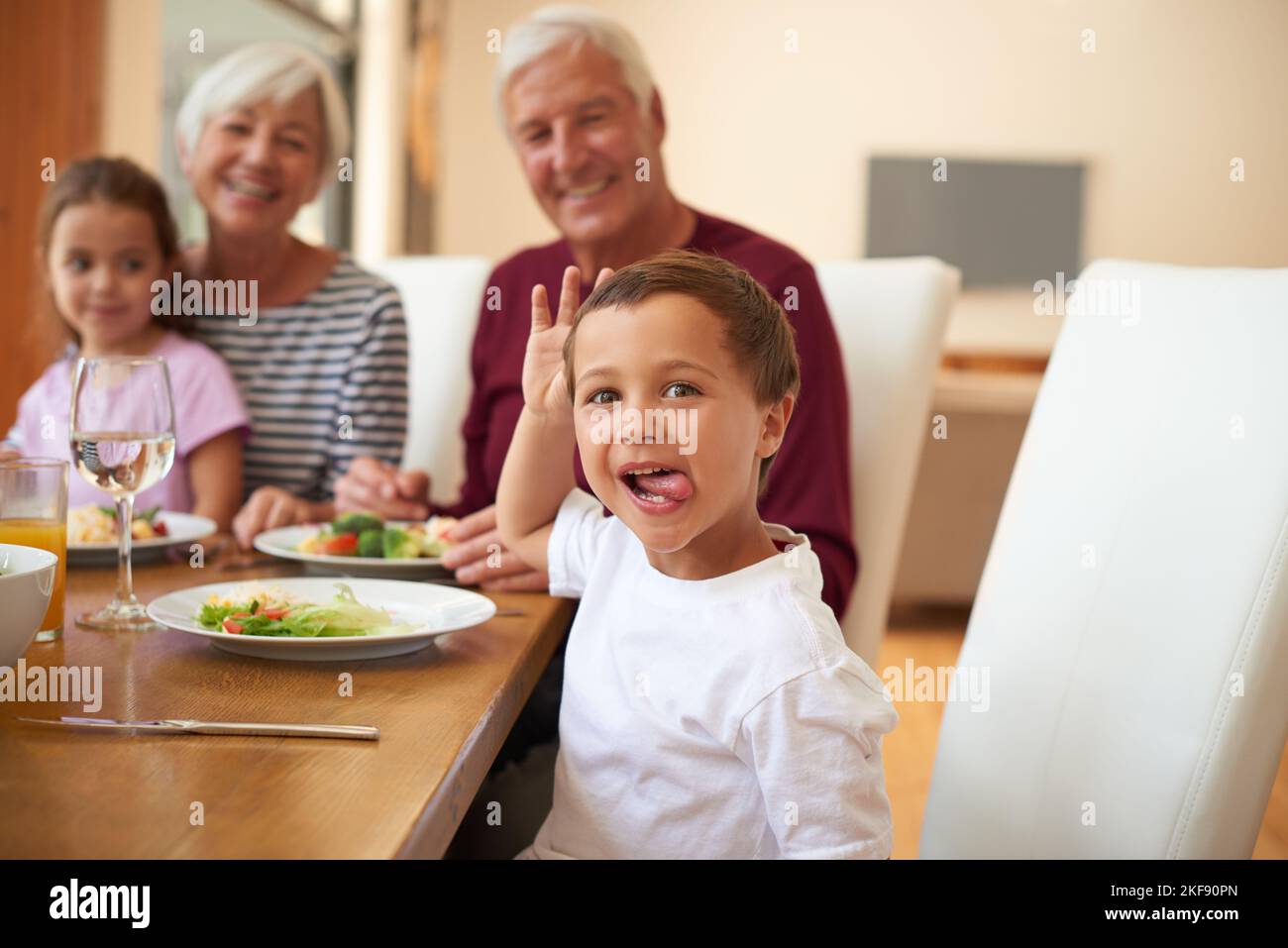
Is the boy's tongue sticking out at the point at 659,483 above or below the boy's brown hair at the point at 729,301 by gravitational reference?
below

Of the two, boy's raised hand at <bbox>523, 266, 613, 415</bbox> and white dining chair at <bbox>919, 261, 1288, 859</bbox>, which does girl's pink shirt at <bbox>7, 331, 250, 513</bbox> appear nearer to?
boy's raised hand at <bbox>523, 266, 613, 415</bbox>

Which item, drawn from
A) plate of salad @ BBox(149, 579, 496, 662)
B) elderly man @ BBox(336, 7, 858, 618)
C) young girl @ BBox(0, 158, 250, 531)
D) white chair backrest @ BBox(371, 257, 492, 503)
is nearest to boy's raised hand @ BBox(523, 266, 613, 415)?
plate of salad @ BBox(149, 579, 496, 662)

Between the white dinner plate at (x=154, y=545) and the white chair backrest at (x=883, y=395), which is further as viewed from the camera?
the white chair backrest at (x=883, y=395)

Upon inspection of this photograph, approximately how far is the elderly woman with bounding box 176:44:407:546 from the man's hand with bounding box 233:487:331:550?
297 millimetres

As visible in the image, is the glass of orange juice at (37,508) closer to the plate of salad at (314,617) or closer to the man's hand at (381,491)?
the plate of salad at (314,617)

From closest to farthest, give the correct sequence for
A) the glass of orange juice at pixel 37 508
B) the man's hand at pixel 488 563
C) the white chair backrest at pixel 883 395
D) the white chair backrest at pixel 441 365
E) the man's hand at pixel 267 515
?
the glass of orange juice at pixel 37 508 < the man's hand at pixel 488 563 < the man's hand at pixel 267 515 < the white chair backrest at pixel 883 395 < the white chair backrest at pixel 441 365

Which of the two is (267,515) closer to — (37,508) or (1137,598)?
(37,508)

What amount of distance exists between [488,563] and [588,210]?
1.67 feet

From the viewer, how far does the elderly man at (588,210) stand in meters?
1.40

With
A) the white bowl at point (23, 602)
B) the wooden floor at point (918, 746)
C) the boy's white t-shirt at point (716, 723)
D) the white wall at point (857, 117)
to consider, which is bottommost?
the wooden floor at point (918, 746)

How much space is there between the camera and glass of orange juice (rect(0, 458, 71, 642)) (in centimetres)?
96

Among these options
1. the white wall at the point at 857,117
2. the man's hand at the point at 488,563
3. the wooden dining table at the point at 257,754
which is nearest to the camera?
the wooden dining table at the point at 257,754

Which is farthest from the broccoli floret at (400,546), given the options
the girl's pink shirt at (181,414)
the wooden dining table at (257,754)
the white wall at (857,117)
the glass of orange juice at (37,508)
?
the white wall at (857,117)
